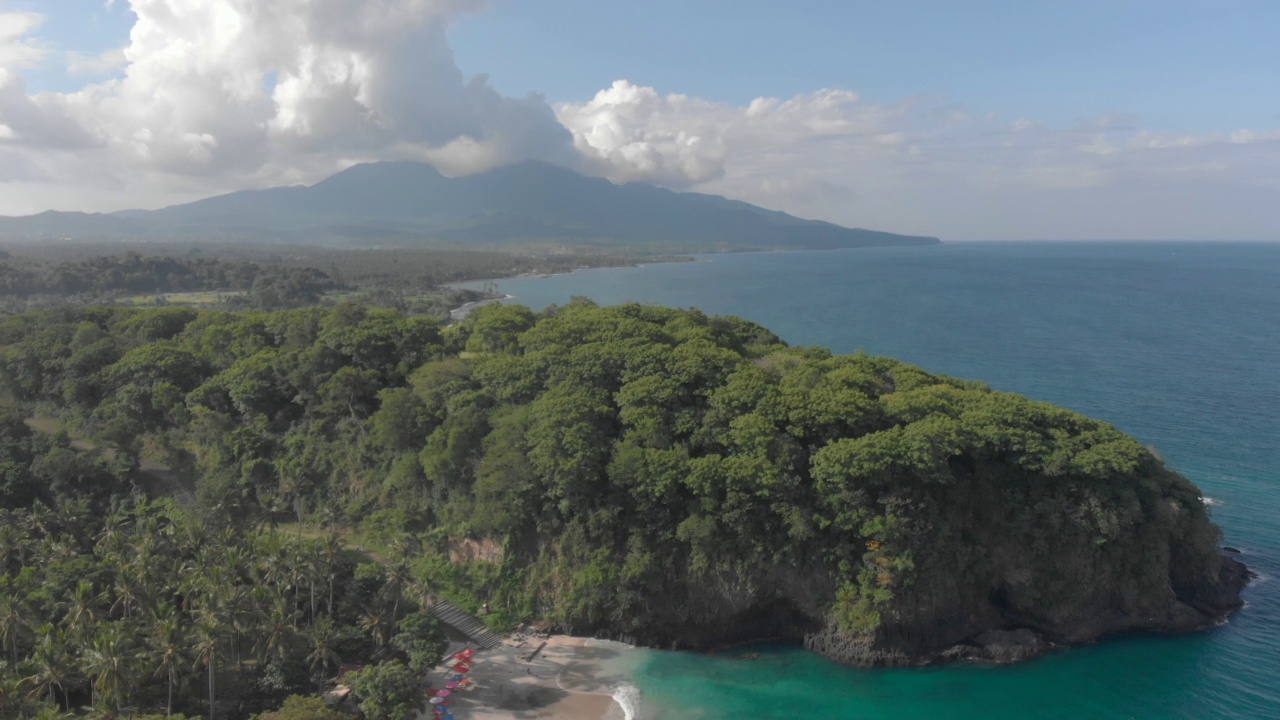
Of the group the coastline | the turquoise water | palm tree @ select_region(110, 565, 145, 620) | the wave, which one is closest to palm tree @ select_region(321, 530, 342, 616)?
palm tree @ select_region(110, 565, 145, 620)

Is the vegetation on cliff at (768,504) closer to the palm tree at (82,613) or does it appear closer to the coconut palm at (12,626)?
the palm tree at (82,613)

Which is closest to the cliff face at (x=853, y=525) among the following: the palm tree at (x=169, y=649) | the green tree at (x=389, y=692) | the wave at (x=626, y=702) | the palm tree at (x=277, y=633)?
the wave at (x=626, y=702)

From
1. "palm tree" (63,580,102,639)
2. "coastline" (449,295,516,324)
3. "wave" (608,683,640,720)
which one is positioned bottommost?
"wave" (608,683,640,720)

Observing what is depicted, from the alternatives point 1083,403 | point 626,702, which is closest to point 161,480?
point 626,702

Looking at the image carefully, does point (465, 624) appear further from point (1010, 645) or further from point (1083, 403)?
point (1083, 403)

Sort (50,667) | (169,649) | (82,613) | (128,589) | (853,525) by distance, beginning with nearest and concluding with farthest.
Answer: (50,667), (169,649), (82,613), (128,589), (853,525)

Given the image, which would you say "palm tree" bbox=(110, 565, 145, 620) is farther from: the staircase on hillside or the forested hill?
the forested hill
